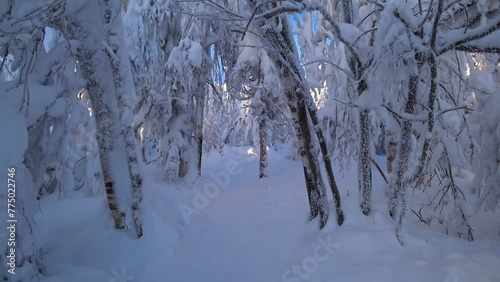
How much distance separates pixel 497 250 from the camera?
3572mm

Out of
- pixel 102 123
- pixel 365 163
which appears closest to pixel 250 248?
pixel 365 163

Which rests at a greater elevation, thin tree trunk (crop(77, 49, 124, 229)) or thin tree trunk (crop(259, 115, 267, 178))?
thin tree trunk (crop(77, 49, 124, 229))

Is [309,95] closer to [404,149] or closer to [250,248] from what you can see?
[404,149]

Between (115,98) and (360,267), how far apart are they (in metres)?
3.92

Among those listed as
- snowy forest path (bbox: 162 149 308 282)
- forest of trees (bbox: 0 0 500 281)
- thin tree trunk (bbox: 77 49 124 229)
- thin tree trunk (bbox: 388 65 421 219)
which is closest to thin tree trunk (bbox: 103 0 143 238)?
forest of trees (bbox: 0 0 500 281)

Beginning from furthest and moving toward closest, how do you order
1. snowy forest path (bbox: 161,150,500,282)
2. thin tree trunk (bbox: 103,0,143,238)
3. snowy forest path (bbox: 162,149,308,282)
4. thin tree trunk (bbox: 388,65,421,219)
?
thin tree trunk (bbox: 103,0,143,238) → snowy forest path (bbox: 162,149,308,282) → thin tree trunk (bbox: 388,65,421,219) → snowy forest path (bbox: 161,150,500,282)

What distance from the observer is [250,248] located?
4.95m

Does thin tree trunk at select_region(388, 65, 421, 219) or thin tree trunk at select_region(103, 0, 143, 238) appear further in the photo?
thin tree trunk at select_region(103, 0, 143, 238)

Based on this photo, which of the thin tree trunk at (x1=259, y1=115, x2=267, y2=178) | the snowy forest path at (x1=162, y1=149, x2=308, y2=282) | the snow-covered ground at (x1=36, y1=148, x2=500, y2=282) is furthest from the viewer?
the thin tree trunk at (x1=259, y1=115, x2=267, y2=178)

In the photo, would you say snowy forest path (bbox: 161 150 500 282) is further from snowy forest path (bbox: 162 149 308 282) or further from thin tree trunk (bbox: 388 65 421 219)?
thin tree trunk (bbox: 388 65 421 219)

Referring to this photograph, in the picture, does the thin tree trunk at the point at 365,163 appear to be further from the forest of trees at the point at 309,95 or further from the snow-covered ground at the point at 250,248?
the snow-covered ground at the point at 250,248

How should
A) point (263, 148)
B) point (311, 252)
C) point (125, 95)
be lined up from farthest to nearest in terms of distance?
1. point (263, 148)
2. point (125, 95)
3. point (311, 252)

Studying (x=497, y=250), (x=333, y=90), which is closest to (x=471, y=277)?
(x=497, y=250)

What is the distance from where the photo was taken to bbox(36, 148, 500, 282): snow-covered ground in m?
3.45
